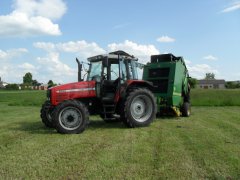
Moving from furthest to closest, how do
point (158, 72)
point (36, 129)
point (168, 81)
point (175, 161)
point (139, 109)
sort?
point (158, 72)
point (168, 81)
point (139, 109)
point (36, 129)
point (175, 161)

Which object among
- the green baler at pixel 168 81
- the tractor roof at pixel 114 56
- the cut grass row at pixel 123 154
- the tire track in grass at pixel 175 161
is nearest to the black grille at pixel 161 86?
the green baler at pixel 168 81

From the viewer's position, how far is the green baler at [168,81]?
45.0ft

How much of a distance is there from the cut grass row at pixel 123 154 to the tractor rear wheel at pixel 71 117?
0.24 meters

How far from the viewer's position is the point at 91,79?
36.9 feet

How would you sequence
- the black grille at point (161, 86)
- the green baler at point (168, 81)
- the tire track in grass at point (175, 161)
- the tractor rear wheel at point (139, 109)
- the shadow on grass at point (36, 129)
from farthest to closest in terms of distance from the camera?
the black grille at point (161, 86), the green baler at point (168, 81), the tractor rear wheel at point (139, 109), the shadow on grass at point (36, 129), the tire track in grass at point (175, 161)

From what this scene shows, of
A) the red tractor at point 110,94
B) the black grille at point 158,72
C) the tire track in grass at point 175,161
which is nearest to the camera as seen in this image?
the tire track in grass at point 175,161

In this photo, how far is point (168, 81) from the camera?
13.8 metres

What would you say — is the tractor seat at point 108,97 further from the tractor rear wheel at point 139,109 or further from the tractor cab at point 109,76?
the tractor rear wheel at point 139,109

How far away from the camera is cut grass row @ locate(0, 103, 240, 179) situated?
5832mm

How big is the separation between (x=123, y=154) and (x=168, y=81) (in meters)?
7.19

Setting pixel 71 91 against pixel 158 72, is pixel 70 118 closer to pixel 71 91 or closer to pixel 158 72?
pixel 71 91

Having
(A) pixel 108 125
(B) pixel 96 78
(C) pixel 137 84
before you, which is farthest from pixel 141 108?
(B) pixel 96 78

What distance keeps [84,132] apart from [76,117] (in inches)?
19.9

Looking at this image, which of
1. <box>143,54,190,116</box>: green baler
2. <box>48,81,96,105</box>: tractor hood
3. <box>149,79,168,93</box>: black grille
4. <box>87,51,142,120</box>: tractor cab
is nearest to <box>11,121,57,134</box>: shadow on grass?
<box>48,81,96,105</box>: tractor hood
